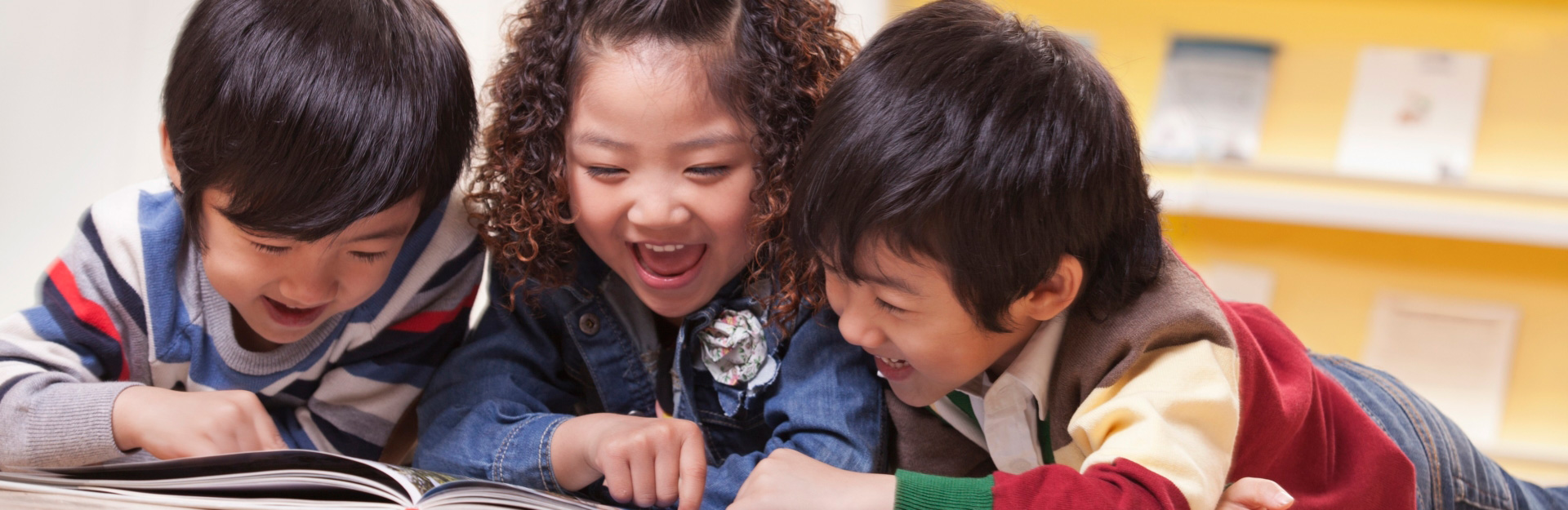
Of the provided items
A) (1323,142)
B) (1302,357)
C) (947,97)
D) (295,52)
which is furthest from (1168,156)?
(295,52)

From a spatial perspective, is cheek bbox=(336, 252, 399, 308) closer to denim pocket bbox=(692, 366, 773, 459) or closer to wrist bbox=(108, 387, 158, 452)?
wrist bbox=(108, 387, 158, 452)

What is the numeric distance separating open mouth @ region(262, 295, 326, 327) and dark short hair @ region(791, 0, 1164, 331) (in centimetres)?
39

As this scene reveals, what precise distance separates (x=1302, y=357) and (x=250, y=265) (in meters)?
0.74

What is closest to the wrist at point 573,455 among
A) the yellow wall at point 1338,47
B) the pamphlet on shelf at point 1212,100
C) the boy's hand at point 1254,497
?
the boy's hand at point 1254,497

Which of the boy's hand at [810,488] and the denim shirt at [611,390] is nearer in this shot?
the boy's hand at [810,488]

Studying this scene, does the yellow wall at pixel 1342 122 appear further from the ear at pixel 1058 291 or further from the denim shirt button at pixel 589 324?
the ear at pixel 1058 291

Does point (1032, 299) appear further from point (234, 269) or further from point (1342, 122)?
point (1342, 122)

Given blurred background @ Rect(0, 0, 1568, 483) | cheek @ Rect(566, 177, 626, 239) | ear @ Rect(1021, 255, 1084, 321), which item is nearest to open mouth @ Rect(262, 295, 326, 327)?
cheek @ Rect(566, 177, 626, 239)

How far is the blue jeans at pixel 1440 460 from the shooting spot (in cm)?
87

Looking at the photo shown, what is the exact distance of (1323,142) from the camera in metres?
1.69

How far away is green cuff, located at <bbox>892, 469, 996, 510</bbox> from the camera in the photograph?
617mm

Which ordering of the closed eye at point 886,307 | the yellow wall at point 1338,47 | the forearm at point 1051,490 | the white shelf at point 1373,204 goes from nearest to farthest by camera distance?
the forearm at point 1051,490, the closed eye at point 886,307, the white shelf at point 1373,204, the yellow wall at point 1338,47

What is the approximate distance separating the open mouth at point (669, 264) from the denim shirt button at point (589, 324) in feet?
0.28

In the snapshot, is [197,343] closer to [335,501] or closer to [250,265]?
[250,265]
